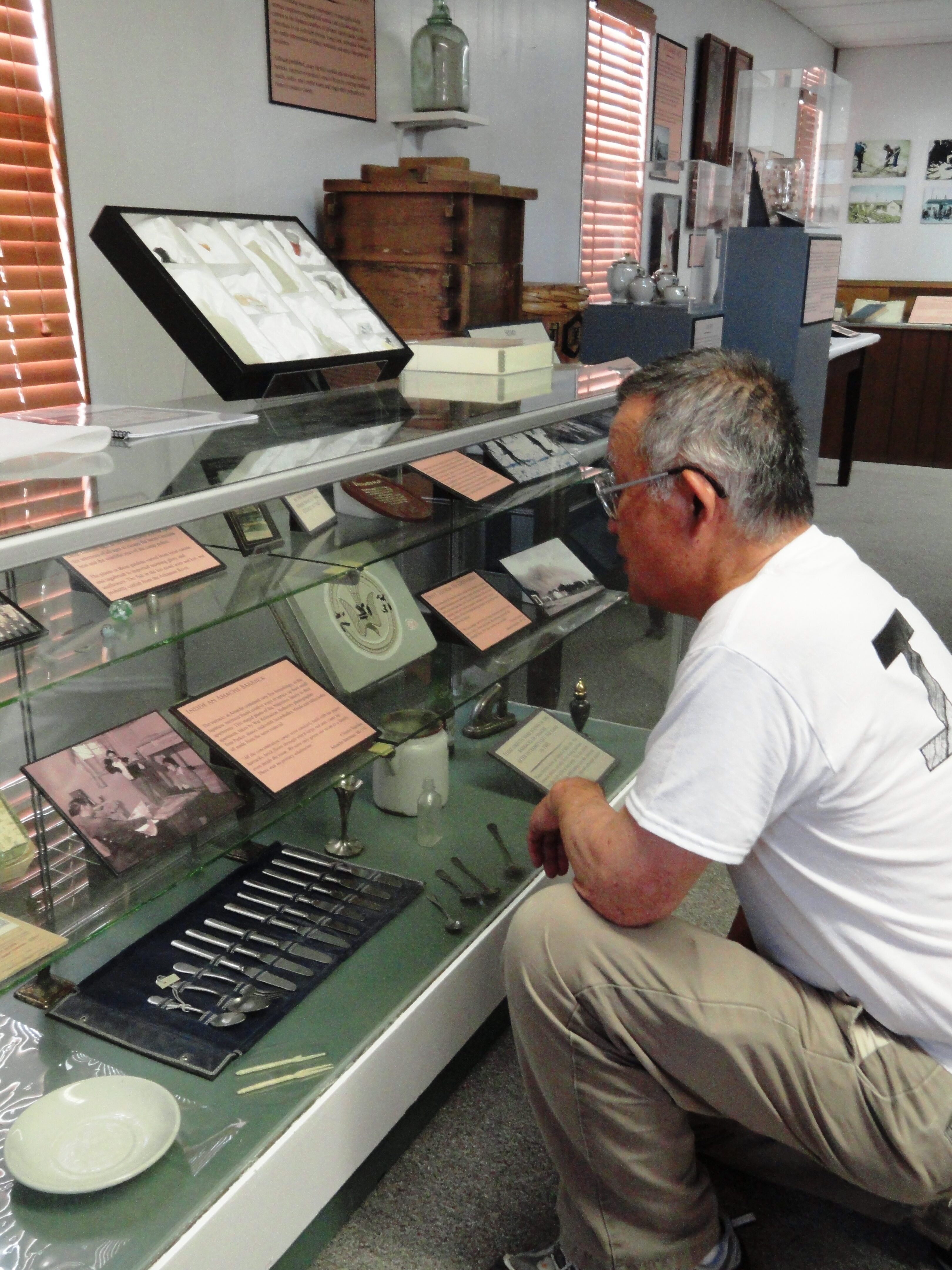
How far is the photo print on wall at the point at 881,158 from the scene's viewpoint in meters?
9.34

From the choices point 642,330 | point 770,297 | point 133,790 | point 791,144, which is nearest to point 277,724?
point 133,790

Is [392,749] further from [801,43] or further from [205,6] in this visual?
[801,43]

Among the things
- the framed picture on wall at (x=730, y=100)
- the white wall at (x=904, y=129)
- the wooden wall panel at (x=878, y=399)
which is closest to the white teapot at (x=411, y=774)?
the framed picture on wall at (x=730, y=100)

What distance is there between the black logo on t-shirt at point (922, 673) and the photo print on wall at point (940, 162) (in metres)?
9.56

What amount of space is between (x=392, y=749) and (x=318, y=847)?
46 centimetres

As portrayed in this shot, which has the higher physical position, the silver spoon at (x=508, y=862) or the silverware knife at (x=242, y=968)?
the silverware knife at (x=242, y=968)

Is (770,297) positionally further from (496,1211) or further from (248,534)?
(496,1211)

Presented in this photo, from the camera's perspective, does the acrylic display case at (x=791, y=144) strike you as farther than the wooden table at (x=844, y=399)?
No

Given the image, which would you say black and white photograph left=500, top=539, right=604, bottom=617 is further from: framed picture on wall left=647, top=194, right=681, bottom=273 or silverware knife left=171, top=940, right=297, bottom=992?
framed picture on wall left=647, top=194, right=681, bottom=273

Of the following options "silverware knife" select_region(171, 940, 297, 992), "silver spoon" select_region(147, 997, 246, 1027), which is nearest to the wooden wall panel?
"silverware knife" select_region(171, 940, 297, 992)

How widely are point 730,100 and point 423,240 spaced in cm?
488

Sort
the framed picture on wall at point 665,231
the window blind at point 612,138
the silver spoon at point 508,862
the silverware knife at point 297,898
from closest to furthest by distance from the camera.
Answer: the silverware knife at point 297,898 → the silver spoon at point 508,862 → the window blind at point 612,138 → the framed picture on wall at point 665,231

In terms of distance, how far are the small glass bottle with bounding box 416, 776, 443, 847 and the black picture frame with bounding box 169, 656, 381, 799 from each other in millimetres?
496

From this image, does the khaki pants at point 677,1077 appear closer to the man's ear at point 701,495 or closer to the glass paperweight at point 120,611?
the man's ear at point 701,495
